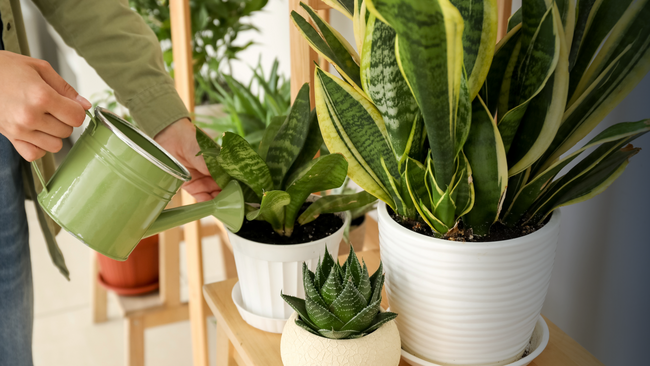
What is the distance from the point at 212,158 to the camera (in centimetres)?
54

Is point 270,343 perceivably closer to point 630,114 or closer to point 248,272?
point 248,272

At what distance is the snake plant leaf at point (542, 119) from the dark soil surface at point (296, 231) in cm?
23

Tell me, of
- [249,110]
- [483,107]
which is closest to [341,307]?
[483,107]

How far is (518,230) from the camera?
1.57ft

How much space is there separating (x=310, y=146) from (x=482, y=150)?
23 cm

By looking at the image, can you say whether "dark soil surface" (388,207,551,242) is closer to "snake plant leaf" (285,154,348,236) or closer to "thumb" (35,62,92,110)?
"snake plant leaf" (285,154,348,236)

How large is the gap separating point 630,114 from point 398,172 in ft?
1.18

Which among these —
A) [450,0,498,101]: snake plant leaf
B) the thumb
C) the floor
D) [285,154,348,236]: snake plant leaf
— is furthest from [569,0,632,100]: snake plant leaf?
the floor

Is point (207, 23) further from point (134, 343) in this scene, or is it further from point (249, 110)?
point (134, 343)

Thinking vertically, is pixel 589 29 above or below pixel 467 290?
above

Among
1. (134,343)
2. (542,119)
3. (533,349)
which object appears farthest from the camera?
(134,343)

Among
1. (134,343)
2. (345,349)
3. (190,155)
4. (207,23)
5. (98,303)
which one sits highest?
(207,23)

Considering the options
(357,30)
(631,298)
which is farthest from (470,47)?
(631,298)

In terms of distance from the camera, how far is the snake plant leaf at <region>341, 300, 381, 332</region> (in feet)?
1.46
